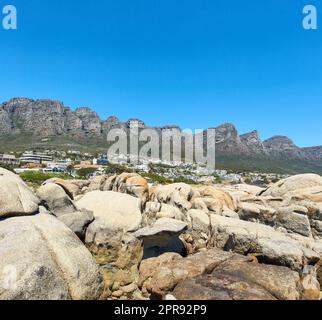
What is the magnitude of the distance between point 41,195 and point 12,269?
29.8 ft

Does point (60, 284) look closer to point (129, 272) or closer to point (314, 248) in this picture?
point (129, 272)

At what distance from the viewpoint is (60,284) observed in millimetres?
11875

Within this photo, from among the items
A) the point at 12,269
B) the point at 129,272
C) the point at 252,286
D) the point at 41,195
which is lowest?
the point at 129,272

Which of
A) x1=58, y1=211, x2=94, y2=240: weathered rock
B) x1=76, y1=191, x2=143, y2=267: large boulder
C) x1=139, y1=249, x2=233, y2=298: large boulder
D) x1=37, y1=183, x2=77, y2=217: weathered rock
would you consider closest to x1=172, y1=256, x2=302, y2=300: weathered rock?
x1=139, y1=249, x2=233, y2=298: large boulder

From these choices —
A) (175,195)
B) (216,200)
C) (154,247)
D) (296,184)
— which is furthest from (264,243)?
(296,184)

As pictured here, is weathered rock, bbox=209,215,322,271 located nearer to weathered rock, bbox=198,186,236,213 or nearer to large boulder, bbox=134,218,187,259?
large boulder, bbox=134,218,187,259

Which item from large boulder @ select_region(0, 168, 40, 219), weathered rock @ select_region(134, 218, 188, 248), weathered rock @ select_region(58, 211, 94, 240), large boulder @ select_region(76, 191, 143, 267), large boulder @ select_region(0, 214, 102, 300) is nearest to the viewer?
large boulder @ select_region(0, 214, 102, 300)

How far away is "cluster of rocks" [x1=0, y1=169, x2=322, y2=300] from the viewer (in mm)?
12117

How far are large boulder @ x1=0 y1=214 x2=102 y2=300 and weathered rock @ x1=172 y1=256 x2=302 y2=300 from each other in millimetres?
3507

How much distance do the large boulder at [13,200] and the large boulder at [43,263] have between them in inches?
23.8

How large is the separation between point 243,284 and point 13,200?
1027cm

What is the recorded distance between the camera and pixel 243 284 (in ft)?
41.0
